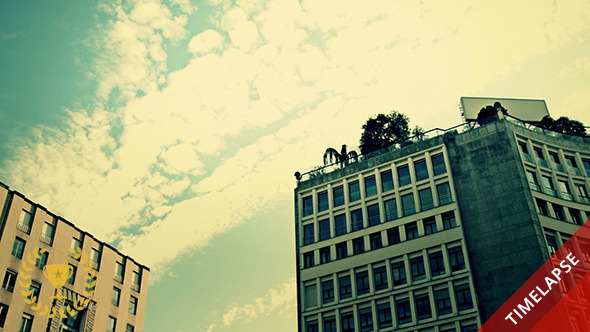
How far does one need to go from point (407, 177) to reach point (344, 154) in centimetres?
966

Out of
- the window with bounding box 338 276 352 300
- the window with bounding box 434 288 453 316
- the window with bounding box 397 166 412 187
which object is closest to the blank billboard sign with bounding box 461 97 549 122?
the window with bounding box 397 166 412 187

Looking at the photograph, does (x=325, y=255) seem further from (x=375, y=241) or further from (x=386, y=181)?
(x=386, y=181)

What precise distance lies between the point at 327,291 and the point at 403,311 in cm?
853

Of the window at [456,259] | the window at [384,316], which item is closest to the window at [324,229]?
the window at [384,316]

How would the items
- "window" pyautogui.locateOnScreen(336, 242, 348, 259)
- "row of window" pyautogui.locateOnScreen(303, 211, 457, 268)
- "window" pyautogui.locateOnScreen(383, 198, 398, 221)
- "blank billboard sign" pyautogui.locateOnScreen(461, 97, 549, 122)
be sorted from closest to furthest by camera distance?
"row of window" pyautogui.locateOnScreen(303, 211, 457, 268) < "window" pyautogui.locateOnScreen(383, 198, 398, 221) < "window" pyautogui.locateOnScreen(336, 242, 348, 259) < "blank billboard sign" pyautogui.locateOnScreen(461, 97, 549, 122)

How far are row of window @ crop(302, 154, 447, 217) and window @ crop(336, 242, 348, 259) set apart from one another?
4.73 metres

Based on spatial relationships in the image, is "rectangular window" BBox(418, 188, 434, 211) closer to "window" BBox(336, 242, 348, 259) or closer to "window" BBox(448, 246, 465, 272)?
"window" BBox(448, 246, 465, 272)

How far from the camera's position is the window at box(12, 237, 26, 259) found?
181ft

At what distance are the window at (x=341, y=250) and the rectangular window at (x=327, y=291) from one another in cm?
283

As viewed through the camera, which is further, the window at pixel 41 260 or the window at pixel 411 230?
the window at pixel 41 260

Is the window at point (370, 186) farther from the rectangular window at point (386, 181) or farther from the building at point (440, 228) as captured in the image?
the rectangular window at point (386, 181)

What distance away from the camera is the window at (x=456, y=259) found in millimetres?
48281

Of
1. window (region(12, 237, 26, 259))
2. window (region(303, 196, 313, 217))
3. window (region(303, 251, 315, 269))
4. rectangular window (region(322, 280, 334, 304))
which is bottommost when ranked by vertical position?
rectangular window (region(322, 280, 334, 304))

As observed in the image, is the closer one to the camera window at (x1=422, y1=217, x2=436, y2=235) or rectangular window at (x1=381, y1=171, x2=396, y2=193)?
window at (x1=422, y1=217, x2=436, y2=235)
